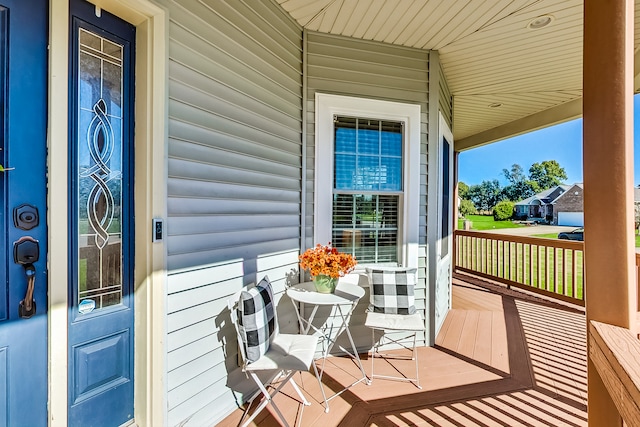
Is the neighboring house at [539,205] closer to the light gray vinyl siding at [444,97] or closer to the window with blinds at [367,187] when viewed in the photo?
the light gray vinyl siding at [444,97]

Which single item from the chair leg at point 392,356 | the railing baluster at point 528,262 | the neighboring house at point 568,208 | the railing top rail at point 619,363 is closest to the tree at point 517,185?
the neighboring house at point 568,208

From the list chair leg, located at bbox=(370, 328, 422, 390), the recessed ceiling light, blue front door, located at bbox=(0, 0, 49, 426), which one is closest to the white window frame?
chair leg, located at bbox=(370, 328, 422, 390)

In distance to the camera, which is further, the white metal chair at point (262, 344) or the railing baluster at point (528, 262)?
the railing baluster at point (528, 262)

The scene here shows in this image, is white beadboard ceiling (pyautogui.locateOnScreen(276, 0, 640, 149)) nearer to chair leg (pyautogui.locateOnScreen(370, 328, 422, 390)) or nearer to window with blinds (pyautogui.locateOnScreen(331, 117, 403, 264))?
window with blinds (pyautogui.locateOnScreen(331, 117, 403, 264))

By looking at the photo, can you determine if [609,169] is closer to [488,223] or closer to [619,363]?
[619,363]

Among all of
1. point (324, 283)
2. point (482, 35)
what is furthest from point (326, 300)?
point (482, 35)

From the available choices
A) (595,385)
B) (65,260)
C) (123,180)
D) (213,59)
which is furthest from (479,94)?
(65,260)

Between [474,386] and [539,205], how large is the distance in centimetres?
1163

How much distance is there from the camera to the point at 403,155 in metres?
3.22

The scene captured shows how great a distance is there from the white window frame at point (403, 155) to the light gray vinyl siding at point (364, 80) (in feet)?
0.18

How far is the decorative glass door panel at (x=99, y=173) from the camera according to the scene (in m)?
1.52

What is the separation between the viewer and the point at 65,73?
1.42 m

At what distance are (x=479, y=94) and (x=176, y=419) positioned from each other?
4.96 meters

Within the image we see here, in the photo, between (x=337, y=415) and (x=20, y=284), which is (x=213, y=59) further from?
(x=337, y=415)
